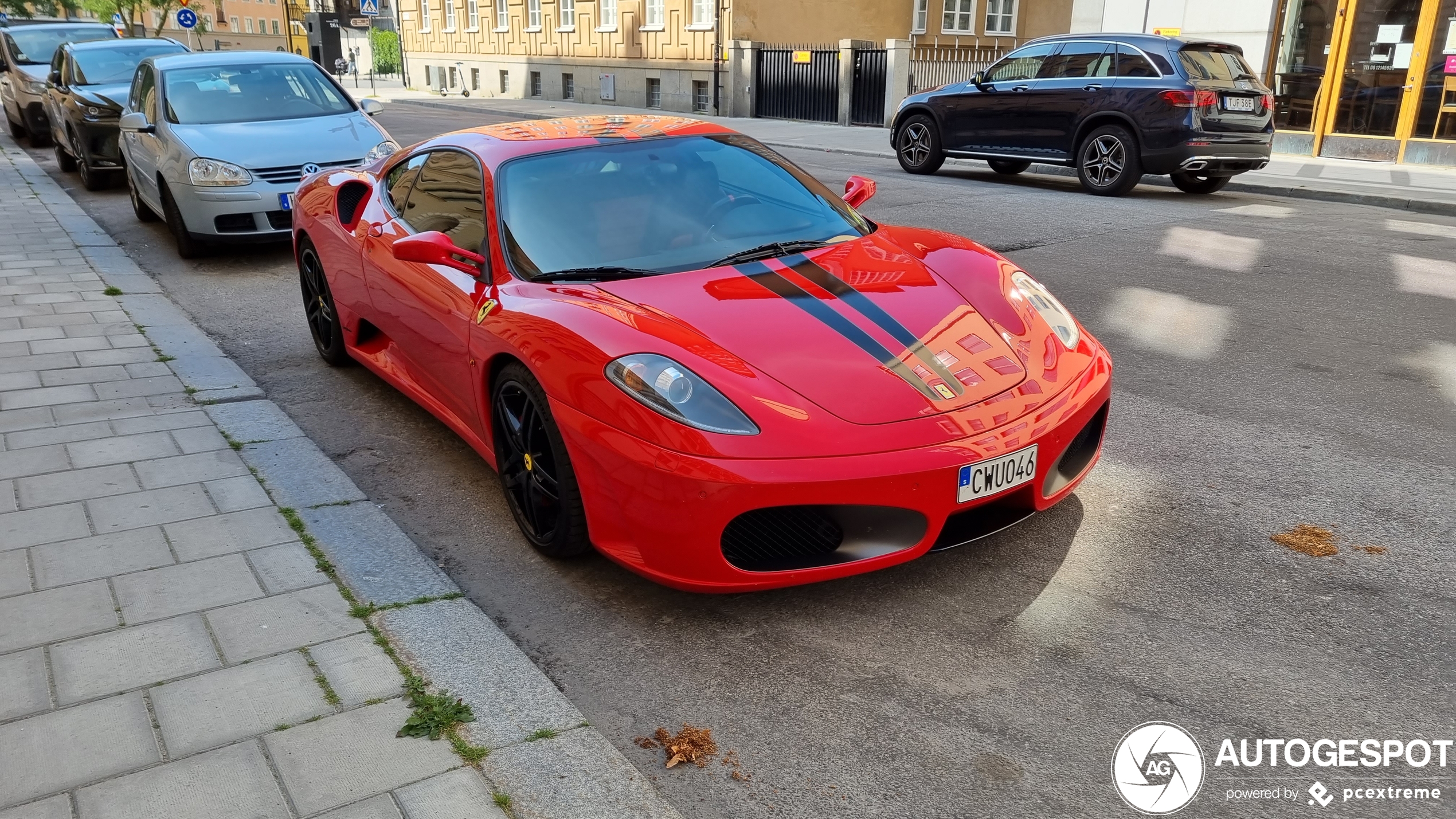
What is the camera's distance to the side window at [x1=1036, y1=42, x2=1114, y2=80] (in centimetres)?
1238

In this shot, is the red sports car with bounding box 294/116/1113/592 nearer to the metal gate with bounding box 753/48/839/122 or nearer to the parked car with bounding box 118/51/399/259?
the parked car with bounding box 118/51/399/259

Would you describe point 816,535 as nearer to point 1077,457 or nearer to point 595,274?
point 1077,457

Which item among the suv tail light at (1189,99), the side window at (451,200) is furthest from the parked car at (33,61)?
the suv tail light at (1189,99)

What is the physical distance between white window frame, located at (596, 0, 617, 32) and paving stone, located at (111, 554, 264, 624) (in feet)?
98.5

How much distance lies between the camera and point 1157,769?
255 centimetres

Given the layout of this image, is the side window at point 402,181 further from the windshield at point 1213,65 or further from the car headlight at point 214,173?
the windshield at point 1213,65

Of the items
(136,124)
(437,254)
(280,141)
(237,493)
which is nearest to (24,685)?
(237,493)

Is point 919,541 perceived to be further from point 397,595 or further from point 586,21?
point 586,21

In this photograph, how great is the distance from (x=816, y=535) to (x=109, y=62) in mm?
14119

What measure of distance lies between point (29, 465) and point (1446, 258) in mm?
9625

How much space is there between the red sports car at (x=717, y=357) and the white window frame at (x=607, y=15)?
28.4m

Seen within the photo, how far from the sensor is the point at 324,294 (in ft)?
19.0

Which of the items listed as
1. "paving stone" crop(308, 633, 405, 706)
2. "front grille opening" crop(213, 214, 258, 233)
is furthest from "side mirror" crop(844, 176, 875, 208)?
"front grille opening" crop(213, 214, 258, 233)

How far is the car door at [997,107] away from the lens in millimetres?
13188
